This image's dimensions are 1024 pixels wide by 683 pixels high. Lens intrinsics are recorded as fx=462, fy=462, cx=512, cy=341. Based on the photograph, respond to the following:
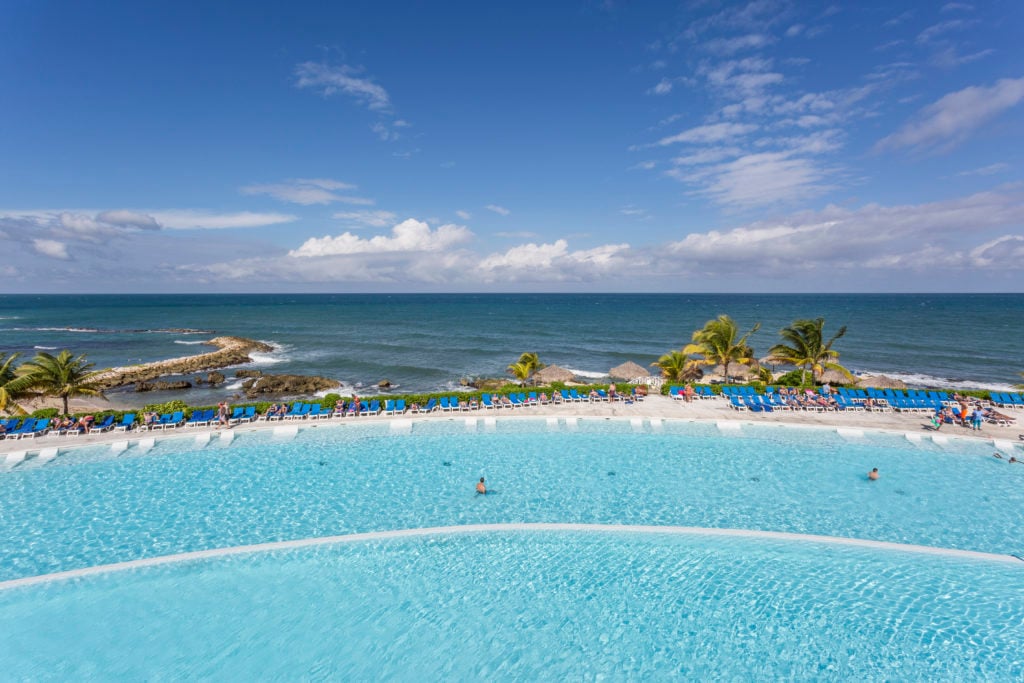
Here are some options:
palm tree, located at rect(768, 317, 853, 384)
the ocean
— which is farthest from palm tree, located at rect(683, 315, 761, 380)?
the ocean

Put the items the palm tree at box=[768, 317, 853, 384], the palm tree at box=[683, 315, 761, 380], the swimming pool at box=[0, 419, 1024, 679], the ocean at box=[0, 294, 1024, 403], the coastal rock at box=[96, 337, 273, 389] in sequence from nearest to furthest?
the swimming pool at box=[0, 419, 1024, 679] < the palm tree at box=[768, 317, 853, 384] < the palm tree at box=[683, 315, 761, 380] < the coastal rock at box=[96, 337, 273, 389] < the ocean at box=[0, 294, 1024, 403]

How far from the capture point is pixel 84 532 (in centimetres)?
1225

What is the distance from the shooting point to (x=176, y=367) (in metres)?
42.2

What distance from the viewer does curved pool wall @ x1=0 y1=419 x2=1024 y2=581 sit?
1233 centimetres

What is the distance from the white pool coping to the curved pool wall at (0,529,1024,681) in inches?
6.1

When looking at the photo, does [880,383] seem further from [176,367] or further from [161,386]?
[176,367]

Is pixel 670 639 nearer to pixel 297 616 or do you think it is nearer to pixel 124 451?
pixel 297 616

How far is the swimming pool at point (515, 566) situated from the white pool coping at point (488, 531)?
0.62 feet

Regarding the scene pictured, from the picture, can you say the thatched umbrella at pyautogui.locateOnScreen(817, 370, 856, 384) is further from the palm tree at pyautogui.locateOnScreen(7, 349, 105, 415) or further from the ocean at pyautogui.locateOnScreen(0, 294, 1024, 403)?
the palm tree at pyautogui.locateOnScreen(7, 349, 105, 415)

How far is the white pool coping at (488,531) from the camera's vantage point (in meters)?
10.7

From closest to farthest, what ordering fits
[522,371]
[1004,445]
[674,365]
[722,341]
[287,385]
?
1. [1004,445]
2. [722,341]
3. [522,371]
4. [674,365]
5. [287,385]

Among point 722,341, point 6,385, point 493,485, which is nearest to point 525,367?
point 722,341

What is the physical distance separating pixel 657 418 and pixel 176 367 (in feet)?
141

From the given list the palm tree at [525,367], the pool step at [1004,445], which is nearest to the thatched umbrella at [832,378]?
the pool step at [1004,445]
